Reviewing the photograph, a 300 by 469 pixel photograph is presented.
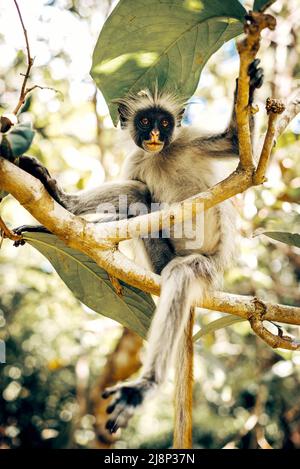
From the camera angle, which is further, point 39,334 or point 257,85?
point 39,334

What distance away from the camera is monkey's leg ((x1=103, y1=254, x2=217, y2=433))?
6.51ft

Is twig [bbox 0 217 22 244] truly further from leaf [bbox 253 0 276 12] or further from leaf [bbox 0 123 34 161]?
leaf [bbox 253 0 276 12]

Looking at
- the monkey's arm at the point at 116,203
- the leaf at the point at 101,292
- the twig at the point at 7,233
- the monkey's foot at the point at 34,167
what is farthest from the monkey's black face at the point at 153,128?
the twig at the point at 7,233

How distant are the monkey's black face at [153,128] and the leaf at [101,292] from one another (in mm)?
1160

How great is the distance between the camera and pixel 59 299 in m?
7.09

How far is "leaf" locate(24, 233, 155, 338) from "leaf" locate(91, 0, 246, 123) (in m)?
0.76

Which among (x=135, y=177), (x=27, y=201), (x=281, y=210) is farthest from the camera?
(x=281, y=210)

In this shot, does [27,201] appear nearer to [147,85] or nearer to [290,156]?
[147,85]

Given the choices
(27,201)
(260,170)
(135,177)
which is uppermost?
(135,177)

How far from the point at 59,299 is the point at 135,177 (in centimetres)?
357

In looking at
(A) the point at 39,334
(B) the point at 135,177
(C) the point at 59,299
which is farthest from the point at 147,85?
(A) the point at 39,334

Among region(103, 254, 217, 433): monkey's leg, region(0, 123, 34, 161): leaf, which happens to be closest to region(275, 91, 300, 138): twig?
region(103, 254, 217, 433): monkey's leg

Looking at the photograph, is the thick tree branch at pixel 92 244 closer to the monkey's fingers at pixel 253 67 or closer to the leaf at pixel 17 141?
the leaf at pixel 17 141

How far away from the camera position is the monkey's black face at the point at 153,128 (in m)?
3.47
